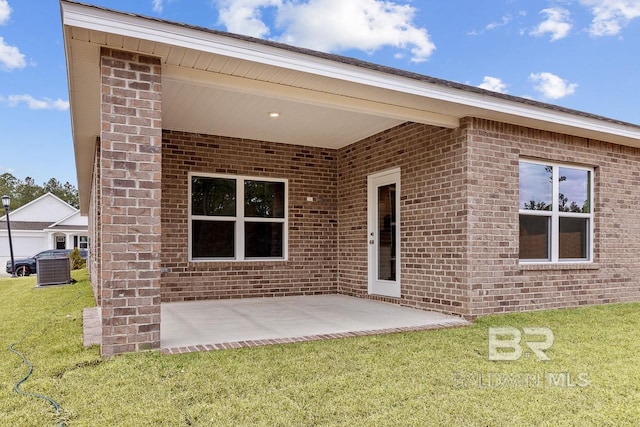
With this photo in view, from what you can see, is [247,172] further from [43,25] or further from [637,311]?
[43,25]

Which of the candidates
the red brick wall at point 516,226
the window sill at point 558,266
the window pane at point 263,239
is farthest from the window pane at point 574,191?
the window pane at point 263,239

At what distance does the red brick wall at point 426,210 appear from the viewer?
6211 mm

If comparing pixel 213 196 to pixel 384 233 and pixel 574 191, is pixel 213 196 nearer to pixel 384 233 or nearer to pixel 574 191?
pixel 384 233

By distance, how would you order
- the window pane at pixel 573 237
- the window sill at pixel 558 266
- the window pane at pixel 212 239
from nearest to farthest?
the window sill at pixel 558 266 → the window pane at pixel 573 237 → the window pane at pixel 212 239

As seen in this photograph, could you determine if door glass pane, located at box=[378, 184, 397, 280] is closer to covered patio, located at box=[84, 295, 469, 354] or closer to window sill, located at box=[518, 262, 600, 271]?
covered patio, located at box=[84, 295, 469, 354]

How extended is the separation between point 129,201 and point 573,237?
6756 mm

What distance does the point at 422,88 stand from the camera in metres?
5.34

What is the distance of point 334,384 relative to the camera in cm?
330

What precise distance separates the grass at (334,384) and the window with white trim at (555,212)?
7.18 ft

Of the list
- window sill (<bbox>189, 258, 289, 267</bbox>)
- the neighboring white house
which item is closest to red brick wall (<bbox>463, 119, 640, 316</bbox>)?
window sill (<bbox>189, 258, 289, 267</bbox>)

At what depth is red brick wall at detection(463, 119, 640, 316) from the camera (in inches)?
243

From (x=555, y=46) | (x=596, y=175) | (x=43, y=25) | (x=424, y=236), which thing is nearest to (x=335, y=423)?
(x=424, y=236)

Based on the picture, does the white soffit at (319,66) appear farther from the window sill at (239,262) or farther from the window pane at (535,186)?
the window sill at (239,262)

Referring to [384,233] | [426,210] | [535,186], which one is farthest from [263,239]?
[535,186]
